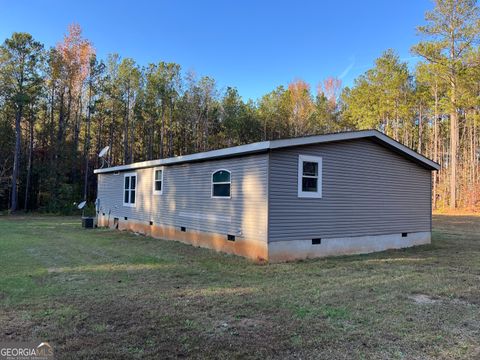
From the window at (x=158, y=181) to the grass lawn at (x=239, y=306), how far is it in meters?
4.15

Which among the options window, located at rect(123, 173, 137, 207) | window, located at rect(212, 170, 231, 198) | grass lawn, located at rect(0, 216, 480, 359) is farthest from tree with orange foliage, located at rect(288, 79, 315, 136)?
grass lawn, located at rect(0, 216, 480, 359)

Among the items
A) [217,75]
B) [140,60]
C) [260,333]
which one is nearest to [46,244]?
[260,333]

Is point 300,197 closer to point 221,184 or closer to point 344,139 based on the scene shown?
point 344,139

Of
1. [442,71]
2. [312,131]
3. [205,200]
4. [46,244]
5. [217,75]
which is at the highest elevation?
[217,75]

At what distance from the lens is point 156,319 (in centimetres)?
390

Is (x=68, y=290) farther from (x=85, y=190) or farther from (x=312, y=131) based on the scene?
(x=312, y=131)

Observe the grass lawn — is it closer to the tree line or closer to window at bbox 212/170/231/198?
window at bbox 212/170/231/198

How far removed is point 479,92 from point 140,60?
2474cm

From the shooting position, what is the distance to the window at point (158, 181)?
11716mm

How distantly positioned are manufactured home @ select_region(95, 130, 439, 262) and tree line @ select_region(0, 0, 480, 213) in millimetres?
15700

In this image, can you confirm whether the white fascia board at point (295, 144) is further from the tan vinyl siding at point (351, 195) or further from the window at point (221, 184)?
the window at point (221, 184)

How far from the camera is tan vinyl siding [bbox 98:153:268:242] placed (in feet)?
25.4

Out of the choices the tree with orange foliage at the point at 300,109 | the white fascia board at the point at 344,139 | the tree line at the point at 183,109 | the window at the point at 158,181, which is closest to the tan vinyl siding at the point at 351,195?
the white fascia board at the point at 344,139

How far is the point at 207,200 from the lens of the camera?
9.39 m
